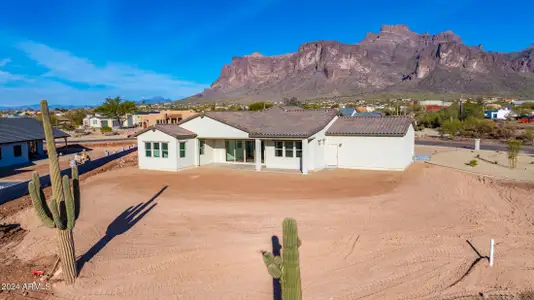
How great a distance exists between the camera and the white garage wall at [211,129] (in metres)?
26.8

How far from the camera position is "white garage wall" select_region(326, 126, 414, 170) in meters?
24.8

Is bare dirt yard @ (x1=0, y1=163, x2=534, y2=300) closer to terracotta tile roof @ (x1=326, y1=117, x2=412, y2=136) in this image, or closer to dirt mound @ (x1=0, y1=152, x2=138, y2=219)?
dirt mound @ (x1=0, y1=152, x2=138, y2=219)

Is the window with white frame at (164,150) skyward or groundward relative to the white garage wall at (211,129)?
groundward

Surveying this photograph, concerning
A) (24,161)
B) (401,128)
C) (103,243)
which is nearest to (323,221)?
(103,243)

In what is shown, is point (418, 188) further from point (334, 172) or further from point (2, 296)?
point (2, 296)

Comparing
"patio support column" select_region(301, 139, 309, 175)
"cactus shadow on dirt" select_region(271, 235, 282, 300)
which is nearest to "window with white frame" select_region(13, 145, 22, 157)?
"patio support column" select_region(301, 139, 309, 175)

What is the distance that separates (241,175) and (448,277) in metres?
15.5

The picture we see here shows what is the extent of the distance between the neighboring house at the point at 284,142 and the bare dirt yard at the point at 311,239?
160 inches

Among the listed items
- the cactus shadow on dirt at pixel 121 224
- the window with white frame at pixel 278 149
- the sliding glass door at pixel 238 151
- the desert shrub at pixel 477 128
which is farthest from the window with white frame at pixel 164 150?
the desert shrub at pixel 477 128

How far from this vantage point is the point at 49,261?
37.3 ft

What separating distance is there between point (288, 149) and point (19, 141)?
2141 cm

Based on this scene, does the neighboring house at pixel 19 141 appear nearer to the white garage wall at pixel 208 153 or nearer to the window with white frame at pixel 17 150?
the window with white frame at pixel 17 150

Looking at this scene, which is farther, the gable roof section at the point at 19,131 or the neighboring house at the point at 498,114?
the neighboring house at the point at 498,114

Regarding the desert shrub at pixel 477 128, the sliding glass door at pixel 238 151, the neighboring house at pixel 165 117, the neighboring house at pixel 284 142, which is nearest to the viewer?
the neighboring house at pixel 284 142
